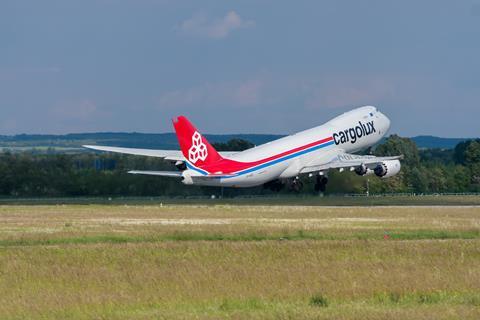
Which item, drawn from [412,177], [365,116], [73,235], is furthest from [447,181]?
[73,235]

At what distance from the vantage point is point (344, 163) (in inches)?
4033

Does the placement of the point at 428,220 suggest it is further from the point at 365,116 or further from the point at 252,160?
the point at 365,116

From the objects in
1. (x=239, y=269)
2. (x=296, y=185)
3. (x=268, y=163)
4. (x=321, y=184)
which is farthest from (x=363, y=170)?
(x=239, y=269)

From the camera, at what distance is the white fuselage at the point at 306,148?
323ft

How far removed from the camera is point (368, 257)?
156 feet

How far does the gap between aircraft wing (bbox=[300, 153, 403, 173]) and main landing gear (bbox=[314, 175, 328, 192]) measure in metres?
1.67

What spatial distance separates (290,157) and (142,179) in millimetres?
20026

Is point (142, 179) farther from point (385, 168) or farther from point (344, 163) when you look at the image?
point (385, 168)

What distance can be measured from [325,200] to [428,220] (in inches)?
1115

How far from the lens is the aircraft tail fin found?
94562 millimetres

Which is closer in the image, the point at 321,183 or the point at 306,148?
the point at 306,148

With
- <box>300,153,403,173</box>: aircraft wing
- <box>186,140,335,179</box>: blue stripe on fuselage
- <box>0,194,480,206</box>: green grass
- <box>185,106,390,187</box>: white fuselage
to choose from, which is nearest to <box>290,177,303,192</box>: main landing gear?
<box>0,194,480,206</box>: green grass

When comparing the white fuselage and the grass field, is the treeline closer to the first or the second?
the white fuselage

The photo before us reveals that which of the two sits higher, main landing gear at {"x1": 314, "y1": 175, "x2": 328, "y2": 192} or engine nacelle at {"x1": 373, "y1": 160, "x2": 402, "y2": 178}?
engine nacelle at {"x1": 373, "y1": 160, "x2": 402, "y2": 178}
